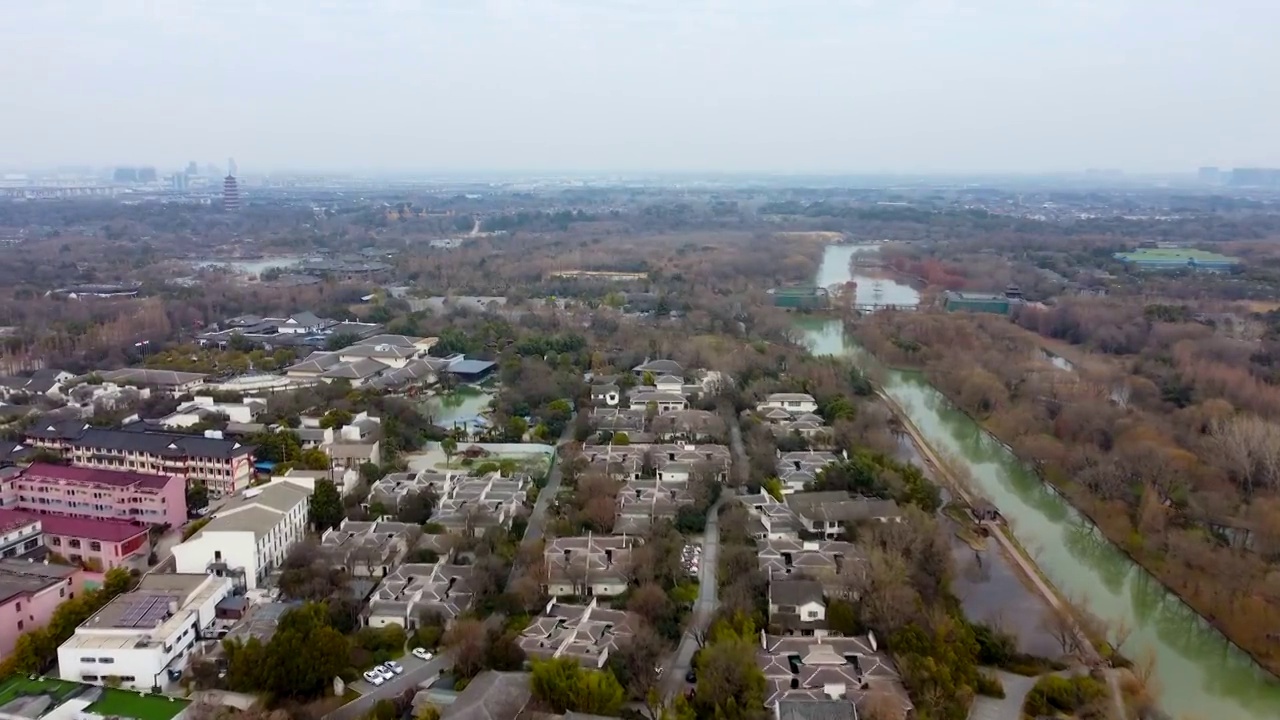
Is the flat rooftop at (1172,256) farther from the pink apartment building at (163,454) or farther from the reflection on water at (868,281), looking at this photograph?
the pink apartment building at (163,454)

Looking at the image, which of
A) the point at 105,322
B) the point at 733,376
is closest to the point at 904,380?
the point at 733,376

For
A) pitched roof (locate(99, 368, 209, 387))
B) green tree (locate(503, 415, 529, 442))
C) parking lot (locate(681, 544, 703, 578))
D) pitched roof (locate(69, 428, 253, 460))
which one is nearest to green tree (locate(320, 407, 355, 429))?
pitched roof (locate(69, 428, 253, 460))

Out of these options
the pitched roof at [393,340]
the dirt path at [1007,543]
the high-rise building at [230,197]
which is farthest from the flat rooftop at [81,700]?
the high-rise building at [230,197]

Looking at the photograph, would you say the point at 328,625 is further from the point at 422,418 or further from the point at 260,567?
the point at 422,418

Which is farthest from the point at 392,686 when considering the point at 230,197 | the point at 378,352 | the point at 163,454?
the point at 230,197

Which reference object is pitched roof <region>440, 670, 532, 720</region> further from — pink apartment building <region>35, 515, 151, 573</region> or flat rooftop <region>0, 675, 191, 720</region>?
pink apartment building <region>35, 515, 151, 573</region>

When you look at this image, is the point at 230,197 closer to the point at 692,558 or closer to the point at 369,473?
the point at 369,473
